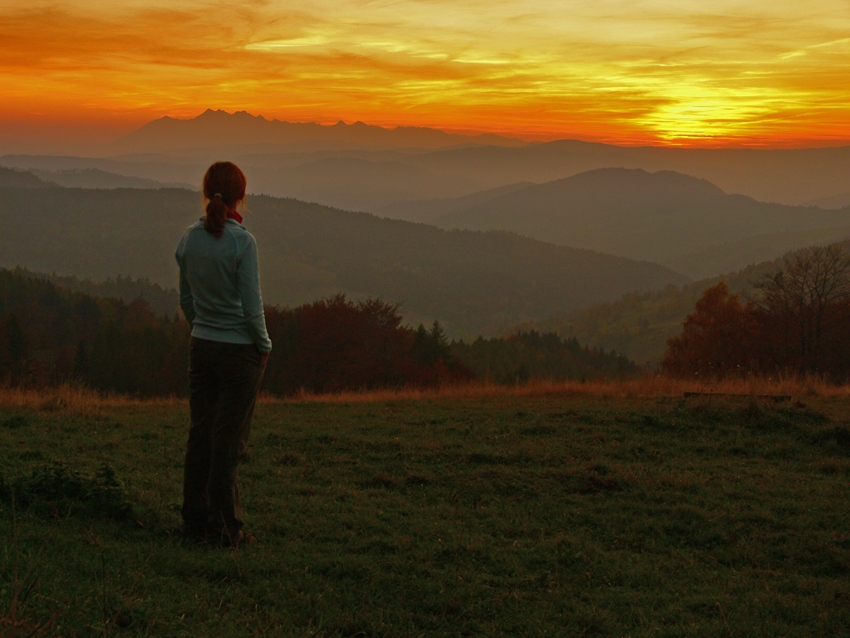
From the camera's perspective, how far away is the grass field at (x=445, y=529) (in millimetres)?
4332

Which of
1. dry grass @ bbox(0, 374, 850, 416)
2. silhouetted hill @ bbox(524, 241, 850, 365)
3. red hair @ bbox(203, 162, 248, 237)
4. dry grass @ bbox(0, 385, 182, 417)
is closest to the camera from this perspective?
red hair @ bbox(203, 162, 248, 237)

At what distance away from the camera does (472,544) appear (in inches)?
229

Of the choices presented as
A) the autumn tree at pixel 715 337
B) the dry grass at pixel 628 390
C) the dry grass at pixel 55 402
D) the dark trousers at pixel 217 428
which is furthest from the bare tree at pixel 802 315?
the dark trousers at pixel 217 428

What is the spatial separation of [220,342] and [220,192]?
3.61 feet

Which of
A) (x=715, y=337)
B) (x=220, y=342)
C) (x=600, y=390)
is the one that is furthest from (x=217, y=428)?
(x=715, y=337)

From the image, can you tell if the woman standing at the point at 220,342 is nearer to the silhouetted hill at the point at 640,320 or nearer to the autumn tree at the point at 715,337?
the autumn tree at the point at 715,337

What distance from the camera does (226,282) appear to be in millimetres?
5219

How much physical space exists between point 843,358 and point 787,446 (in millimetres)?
28833

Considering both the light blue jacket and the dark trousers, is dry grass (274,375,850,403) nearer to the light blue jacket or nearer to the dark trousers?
the dark trousers

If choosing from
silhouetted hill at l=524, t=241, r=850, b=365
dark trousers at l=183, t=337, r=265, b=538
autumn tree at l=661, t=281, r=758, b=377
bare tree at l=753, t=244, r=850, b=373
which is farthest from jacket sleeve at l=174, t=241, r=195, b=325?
silhouetted hill at l=524, t=241, r=850, b=365

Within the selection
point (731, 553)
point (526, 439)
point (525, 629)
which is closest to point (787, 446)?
point (526, 439)

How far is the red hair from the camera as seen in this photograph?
200 inches

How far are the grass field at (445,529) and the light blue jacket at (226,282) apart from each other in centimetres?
160

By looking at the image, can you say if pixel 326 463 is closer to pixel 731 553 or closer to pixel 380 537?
pixel 380 537
